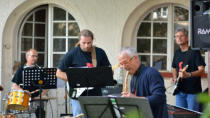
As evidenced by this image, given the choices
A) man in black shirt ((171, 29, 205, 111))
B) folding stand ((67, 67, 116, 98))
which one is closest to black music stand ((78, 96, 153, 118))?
folding stand ((67, 67, 116, 98))

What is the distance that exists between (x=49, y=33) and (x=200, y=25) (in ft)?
19.2

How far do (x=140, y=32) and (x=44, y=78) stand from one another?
2.78 metres

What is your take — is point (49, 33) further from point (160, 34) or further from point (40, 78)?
point (40, 78)

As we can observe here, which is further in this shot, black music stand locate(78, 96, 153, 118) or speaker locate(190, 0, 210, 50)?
speaker locate(190, 0, 210, 50)

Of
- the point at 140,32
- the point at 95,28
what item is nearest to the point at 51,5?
the point at 95,28

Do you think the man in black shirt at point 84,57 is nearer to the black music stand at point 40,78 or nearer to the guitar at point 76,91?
the guitar at point 76,91

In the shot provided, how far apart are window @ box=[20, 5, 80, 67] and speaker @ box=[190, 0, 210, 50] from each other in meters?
5.40

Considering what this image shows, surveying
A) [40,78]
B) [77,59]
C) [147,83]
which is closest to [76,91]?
[77,59]

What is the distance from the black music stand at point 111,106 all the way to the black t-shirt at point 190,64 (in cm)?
287

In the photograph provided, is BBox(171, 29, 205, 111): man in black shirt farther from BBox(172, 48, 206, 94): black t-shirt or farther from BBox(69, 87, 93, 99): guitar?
BBox(69, 87, 93, 99): guitar

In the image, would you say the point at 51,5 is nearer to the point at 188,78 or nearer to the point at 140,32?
the point at 140,32

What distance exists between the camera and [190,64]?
20.8 ft

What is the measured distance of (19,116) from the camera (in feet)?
29.9

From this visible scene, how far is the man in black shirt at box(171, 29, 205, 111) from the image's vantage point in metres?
6.10
